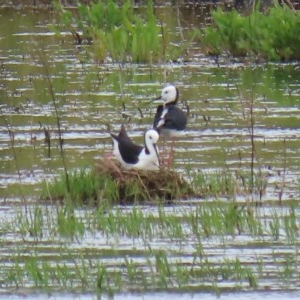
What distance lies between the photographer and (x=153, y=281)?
298 inches

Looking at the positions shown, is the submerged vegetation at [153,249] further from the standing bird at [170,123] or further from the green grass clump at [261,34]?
the green grass clump at [261,34]

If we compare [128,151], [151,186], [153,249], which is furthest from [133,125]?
[153,249]

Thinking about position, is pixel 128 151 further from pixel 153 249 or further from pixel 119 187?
pixel 153 249

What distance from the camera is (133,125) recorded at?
13.8 metres

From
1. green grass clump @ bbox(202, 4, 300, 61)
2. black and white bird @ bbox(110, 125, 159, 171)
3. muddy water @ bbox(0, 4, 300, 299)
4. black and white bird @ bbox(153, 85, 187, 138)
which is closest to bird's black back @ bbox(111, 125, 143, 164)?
black and white bird @ bbox(110, 125, 159, 171)

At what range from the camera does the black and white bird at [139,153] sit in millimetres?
10688

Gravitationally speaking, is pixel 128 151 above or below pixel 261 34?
above

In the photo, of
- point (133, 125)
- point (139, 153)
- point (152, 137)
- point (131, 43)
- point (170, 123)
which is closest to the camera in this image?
point (152, 137)

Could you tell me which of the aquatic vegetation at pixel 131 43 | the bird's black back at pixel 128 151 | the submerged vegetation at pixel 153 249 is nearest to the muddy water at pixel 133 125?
the submerged vegetation at pixel 153 249

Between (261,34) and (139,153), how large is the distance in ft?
22.8

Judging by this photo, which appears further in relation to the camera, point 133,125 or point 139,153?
point 133,125

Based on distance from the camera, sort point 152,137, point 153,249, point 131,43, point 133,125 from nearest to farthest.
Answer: point 153,249, point 152,137, point 133,125, point 131,43

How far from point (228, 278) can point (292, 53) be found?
1046 centimetres

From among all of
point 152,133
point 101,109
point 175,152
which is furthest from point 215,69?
point 152,133
